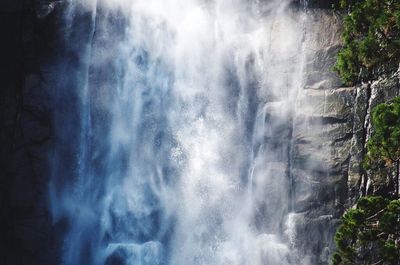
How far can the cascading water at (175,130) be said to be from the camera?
14289 millimetres

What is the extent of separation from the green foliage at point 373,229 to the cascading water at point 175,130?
15.1ft

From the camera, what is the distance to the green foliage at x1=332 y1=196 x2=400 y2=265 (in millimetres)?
7949

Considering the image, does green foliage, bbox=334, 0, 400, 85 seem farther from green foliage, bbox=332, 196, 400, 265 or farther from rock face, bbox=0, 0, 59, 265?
rock face, bbox=0, 0, 59, 265

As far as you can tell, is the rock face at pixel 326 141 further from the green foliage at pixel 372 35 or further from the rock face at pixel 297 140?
the green foliage at pixel 372 35

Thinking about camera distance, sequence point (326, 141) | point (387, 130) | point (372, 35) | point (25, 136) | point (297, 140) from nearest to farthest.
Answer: point (387, 130), point (372, 35), point (326, 141), point (297, 140), point (25, 136)

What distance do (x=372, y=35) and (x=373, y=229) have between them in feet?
12.7

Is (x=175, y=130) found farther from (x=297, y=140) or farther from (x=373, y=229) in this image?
(x=373, y=229)

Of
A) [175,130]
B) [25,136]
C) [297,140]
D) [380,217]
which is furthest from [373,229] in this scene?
[25,136]

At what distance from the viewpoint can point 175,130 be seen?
16.0 metres

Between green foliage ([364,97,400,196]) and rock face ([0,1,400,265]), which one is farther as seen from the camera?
rock face ([0,1,400,265])

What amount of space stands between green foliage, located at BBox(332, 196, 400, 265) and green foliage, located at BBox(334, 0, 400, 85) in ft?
9.65

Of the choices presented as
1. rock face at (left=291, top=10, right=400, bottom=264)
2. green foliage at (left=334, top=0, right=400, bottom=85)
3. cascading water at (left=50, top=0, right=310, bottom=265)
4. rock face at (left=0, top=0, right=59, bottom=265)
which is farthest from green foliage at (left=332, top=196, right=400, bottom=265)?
rock face at (left=0, top=0, right=59, bottom=265)

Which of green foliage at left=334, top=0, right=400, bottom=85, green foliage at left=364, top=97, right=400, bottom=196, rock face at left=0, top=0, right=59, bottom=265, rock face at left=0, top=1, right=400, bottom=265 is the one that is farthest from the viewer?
rock face at left=0, top=0, right=59, bottom=265

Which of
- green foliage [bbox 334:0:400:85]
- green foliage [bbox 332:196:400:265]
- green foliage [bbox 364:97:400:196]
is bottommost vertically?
green foliage [bbox 332:196:400:265]
